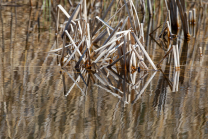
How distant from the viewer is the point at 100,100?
2.56 meters

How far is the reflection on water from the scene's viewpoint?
6.65ft

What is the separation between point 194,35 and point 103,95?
10.7 feet

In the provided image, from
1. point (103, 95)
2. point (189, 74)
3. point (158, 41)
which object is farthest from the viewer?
point (158, 41)

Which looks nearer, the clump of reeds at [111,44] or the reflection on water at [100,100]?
the reflection on water at [100,100]

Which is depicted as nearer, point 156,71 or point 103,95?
point 103,95

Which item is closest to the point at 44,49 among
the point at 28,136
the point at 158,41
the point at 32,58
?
the point at 32,58

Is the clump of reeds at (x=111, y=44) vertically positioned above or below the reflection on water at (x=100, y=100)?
above

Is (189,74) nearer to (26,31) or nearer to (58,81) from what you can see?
(58,81)

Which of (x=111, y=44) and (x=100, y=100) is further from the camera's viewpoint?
(x=111, y=44)

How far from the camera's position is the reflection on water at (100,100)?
2027 mm

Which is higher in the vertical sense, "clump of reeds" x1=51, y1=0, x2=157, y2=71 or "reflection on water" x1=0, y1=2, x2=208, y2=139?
"clump of reeds" x1=51, y1=0, x2=157, y2=71

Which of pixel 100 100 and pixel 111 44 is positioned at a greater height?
pixel 111 44

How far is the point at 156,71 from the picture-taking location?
3.41 metres

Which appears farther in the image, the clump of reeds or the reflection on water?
the clump of reeds
